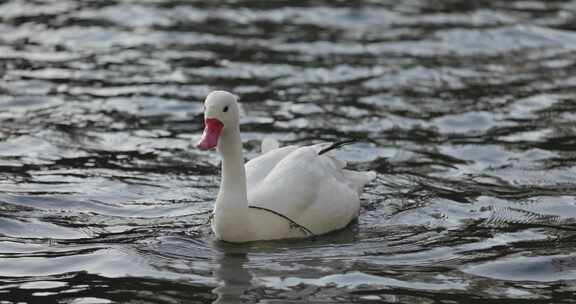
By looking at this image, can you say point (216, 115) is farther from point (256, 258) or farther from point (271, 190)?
point (256, 258)

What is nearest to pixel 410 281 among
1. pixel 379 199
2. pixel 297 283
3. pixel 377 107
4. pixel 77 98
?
pixel 297 283

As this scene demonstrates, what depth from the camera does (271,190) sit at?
9211mm

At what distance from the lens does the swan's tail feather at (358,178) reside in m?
10.2

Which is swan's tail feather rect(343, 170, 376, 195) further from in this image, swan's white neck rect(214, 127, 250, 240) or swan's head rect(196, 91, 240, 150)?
swan's head rect(196, 91, 240, 150)

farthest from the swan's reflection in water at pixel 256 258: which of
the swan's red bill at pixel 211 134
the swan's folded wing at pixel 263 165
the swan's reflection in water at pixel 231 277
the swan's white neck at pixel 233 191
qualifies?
the swan's red bill at pixel 211 134

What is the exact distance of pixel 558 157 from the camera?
38.7ft

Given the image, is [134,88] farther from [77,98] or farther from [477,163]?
[477,163]

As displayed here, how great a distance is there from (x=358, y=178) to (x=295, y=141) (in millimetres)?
2247

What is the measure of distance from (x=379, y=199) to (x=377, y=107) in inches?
132

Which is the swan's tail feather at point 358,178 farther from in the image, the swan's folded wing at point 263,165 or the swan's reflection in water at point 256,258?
the swan's reflection in water at point 256,258

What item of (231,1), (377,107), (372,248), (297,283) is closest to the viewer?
(297,283)

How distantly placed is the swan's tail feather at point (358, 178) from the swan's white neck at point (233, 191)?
1.49 m

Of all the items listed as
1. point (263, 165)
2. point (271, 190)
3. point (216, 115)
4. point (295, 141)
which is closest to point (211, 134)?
point (216, 115)

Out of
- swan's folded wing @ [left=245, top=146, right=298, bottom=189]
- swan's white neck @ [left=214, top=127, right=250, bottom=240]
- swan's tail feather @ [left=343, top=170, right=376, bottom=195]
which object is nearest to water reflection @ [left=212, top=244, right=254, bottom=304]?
swan's white neck @ [left=214, top=127, right=250, bottom=240]
